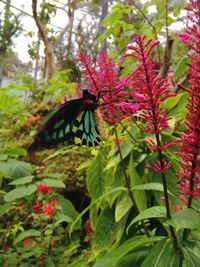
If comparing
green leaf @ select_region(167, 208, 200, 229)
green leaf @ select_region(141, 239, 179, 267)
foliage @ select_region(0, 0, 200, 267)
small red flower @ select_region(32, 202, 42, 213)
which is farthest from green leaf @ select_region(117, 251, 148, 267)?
small red flower @ select_region(32, 202, 42, 213)

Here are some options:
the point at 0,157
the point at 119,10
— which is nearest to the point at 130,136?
the point at 0,157

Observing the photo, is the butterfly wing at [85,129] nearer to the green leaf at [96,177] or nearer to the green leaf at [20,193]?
the green leaf at [96,177]

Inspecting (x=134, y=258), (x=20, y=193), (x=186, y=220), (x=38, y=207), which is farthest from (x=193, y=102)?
(x=38, y=207)

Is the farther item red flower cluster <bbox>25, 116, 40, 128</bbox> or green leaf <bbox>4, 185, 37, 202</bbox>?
red flower cluster <bbox>25, 116, 40, 128</bbox>

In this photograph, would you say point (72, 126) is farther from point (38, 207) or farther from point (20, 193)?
point (38, 207)

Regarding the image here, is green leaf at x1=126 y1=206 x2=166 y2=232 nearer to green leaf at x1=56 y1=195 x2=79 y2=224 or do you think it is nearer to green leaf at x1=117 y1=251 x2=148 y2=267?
green leaf at x1=117 y1=251 x2=148 y2=267

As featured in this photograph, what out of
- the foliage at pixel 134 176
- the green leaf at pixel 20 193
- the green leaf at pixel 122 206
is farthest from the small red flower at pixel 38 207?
the green leaf at pixel 122 206
